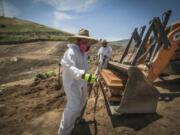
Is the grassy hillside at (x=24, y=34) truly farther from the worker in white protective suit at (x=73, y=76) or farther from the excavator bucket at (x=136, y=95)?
the excavator bucket at (x=136, y=95)

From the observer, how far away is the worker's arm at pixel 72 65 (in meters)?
3.34

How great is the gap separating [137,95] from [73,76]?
152 cm

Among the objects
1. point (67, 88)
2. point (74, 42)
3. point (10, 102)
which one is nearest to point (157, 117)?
point (67, 88)

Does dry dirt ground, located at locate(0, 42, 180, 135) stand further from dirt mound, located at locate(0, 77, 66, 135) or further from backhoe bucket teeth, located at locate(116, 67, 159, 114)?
backhoe bucket teeth, located at locate(116, 67, 159, 114)

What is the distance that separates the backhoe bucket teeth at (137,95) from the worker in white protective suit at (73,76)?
0.97m

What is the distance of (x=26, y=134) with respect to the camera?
4.34m

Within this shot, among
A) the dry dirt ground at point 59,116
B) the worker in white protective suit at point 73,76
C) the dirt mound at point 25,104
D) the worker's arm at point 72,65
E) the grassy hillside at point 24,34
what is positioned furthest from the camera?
the grassy hillside at point 24,34

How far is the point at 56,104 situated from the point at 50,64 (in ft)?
39.9

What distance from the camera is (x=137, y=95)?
3.92 metres

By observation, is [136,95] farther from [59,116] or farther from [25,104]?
[25,104]

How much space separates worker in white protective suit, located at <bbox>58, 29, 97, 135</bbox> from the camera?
3500 mm

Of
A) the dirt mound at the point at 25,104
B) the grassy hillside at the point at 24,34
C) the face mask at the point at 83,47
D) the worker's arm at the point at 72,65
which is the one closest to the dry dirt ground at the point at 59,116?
the dirt mound at the point at 25,104

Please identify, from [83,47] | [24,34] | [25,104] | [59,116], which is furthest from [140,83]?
[24,34]

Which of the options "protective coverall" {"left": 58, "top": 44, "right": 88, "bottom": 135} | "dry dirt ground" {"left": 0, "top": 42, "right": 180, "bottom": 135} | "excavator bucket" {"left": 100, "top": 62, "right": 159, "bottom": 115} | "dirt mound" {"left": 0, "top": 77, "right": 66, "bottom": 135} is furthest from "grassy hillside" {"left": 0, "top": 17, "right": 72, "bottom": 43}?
Result: "excavator bucket" {"left": 100, "top": 62, "right": 159, "bottom": 115}
